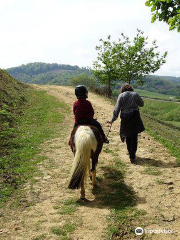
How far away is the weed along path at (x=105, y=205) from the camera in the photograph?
502 cm

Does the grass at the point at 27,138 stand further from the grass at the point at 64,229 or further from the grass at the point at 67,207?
the grass at the point at 64,229

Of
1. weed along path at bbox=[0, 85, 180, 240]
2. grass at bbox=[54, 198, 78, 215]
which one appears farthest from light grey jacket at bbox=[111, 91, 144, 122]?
grass at bbox=[54, 198, 78, 215]

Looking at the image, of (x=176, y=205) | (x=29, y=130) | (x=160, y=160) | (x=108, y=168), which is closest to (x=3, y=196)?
(x=108, y=168)

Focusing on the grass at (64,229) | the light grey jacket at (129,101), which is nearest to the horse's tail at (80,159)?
the grass at (64,229)

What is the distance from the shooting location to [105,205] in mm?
6113

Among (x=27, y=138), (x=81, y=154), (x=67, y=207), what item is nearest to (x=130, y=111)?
(x=81, y=154)

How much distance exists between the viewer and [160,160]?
9172mm

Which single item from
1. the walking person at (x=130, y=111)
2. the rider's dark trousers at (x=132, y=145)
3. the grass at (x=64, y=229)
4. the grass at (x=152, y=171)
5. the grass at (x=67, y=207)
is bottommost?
the grass at (x=67, y=207)

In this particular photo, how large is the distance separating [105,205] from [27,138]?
7.54 m

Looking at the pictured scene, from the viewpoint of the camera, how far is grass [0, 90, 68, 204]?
7.91 meters

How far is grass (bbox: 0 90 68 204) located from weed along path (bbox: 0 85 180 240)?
0.53 m

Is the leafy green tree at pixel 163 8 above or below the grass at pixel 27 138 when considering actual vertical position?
above

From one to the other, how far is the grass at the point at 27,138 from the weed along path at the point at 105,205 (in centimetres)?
53

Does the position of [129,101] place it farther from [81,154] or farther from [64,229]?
[64,229]
